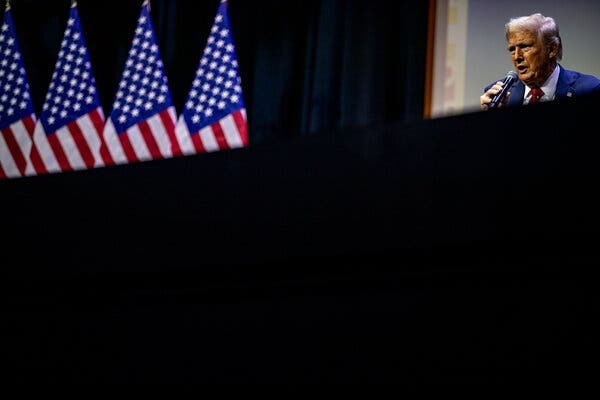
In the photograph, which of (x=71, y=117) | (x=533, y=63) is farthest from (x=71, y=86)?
(x=533, y=63)

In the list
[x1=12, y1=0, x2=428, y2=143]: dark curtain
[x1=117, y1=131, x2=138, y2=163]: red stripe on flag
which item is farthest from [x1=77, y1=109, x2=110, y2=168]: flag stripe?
[x1=12, y1=0, x2=428, y2=143]: dark curtain

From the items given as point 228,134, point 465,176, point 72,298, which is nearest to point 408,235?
point 465,176

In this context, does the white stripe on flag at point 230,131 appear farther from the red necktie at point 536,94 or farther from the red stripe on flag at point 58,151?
the red necktie at point 536,94

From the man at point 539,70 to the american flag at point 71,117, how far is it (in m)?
1.78

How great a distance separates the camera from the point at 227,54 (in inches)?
135

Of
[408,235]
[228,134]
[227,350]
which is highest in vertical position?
[408,235]

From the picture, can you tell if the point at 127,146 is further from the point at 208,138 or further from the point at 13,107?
the point at 13,107

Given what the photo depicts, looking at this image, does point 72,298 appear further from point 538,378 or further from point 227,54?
point 227,54

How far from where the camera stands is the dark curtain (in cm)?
329

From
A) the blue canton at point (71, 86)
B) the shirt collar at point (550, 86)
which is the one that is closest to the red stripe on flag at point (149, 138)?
the blue canton at point (71, 86)

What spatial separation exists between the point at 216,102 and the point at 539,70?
138 centimetres

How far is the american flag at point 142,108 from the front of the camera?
3.49 m

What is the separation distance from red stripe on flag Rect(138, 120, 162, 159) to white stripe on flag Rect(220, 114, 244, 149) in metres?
0.29

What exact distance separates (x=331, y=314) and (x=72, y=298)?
1.05 ft
